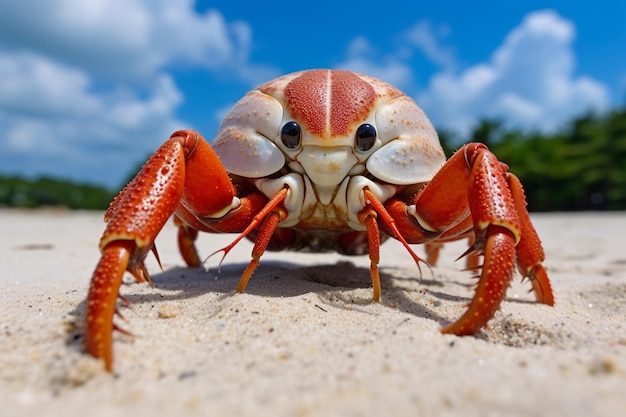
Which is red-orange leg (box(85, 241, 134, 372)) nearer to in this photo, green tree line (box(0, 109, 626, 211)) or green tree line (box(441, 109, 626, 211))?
green tree line (box(0, 109, 626, 211))

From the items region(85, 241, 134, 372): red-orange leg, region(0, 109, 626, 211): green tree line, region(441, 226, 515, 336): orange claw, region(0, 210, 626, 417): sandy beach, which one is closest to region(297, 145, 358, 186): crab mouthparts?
region(0, 210, 626, 417): sandy beach

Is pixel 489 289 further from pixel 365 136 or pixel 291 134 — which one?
pixel 291 134

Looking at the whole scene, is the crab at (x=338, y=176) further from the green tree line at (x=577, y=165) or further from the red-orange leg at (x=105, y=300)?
the green tree line at (x=577, y=165)

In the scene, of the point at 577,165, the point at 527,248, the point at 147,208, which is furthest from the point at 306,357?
the point at 577,165

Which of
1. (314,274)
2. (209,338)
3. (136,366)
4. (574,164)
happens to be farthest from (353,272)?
(574,164)

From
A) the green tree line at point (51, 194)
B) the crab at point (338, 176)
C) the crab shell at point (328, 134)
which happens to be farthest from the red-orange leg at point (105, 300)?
the green tree line at point (51, 194)

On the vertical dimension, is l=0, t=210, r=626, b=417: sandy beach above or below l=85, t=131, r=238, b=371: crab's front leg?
below

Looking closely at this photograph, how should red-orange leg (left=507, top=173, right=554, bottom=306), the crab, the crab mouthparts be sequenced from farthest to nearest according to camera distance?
red-orange leg (left=507, top=173, right=554, bottom=306)
the crab mouthparts
the crab
